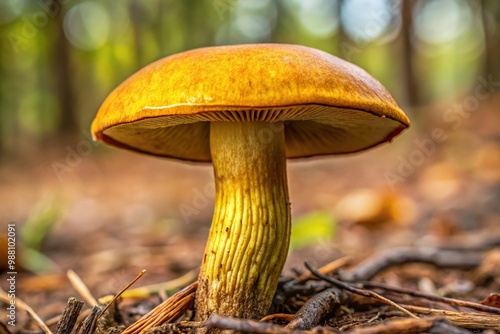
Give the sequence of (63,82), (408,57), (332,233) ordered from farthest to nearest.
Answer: (63,82)
(408,57)
(332,233)

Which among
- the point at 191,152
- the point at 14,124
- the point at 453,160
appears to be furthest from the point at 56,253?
the point at 14,124

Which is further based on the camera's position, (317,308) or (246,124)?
(246,124)

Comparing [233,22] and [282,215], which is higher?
[233,22]

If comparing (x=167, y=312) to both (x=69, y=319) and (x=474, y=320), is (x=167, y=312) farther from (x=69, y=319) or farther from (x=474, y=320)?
(x=474, y=320)

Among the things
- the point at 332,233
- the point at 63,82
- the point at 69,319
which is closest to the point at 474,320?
the point at 69,319

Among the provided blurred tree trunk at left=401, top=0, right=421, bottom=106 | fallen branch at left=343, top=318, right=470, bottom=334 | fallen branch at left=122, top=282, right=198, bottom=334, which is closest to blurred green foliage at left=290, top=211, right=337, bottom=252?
fallen branch at left=122, top=282, right=198, bottom=334

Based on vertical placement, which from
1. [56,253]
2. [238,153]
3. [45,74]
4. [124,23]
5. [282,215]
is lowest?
[56,253]

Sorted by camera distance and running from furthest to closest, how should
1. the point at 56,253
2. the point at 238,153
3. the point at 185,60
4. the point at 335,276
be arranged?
the point at 56,253, the point at 335,276, the point at 238,153, the point at 185,60

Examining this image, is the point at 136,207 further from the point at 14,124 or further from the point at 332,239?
the point at 14,124

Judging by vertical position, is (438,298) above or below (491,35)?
below
